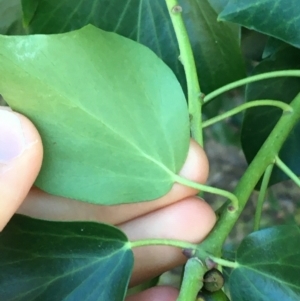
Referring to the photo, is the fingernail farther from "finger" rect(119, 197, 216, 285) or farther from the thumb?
"finger" rect(119, 197, 216, 285)

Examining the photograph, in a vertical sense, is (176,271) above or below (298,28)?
below


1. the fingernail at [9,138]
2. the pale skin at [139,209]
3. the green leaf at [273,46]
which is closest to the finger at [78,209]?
the pale skin at [139,209]

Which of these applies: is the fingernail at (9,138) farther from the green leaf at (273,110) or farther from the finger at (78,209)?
the green leaf at (273,110)

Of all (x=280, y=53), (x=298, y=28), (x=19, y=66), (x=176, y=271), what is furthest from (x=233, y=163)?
(x=19, y=66)

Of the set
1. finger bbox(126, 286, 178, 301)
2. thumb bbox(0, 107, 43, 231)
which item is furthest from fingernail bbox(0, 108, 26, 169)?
finger bbox(126, 286, 178, 301)

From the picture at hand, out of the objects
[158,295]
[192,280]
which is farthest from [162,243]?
[158,295]

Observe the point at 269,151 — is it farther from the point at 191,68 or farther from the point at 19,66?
the point at 19,66
